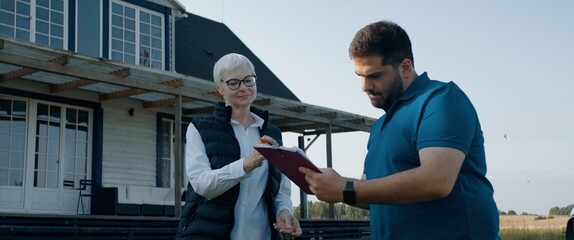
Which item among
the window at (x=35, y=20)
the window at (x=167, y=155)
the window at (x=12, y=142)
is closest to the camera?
the window at (x=12, y=142)

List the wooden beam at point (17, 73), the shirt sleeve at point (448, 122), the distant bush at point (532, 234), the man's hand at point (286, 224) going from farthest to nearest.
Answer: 1. the distant bush at point (532, 234)
2. the wooden beam at point (17, 73)
3. the man's hand at point (286, 224)
4. the shirt sleeve at point (448, 122)

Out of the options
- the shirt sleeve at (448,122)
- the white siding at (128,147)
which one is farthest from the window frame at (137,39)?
the shirt sleeve at (448,122)

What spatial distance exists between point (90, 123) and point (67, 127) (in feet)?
1.69

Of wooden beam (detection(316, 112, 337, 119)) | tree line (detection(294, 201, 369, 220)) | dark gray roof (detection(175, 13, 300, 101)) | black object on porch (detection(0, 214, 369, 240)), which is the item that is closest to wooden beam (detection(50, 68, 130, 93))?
black object on porch (detection(0, 214, 369, 240))

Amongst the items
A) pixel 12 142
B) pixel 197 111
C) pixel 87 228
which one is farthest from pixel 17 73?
pixel 197 111

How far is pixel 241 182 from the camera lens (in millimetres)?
3439

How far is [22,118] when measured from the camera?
539 inches

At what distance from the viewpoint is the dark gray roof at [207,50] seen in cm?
1766

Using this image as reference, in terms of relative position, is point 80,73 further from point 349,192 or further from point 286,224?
point 349,192

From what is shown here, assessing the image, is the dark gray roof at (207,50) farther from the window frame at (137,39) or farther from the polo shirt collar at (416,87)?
the polo shirt collar at (416,87)

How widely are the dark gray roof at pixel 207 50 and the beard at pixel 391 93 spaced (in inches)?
574

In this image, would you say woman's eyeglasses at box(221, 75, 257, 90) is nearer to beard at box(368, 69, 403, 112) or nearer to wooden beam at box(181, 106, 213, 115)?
beard at box(368, 69, 403, 112)

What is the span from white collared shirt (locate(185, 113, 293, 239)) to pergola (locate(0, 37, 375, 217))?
846 cm

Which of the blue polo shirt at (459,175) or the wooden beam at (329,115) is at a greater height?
the wooden beam at (329,115)
